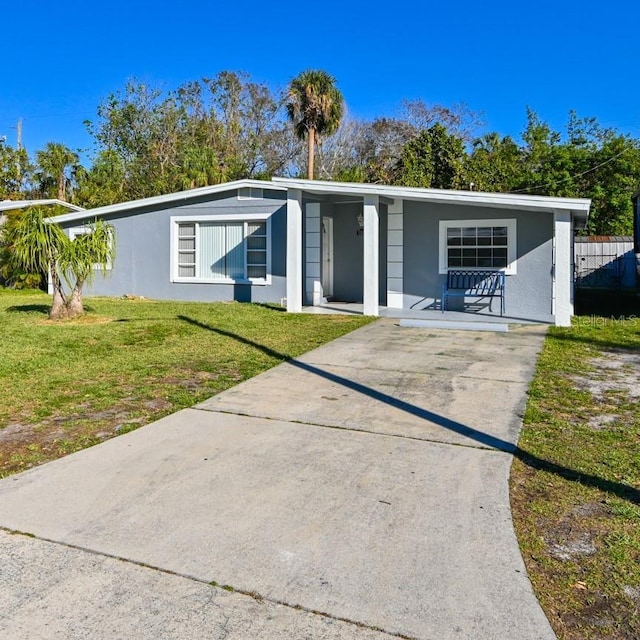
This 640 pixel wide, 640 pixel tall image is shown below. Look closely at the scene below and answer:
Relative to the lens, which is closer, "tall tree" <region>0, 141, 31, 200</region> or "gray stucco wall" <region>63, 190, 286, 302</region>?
"gray stucco wall" <region>63, 190, 286, 302</region>

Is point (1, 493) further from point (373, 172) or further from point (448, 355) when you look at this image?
point (373, 172)

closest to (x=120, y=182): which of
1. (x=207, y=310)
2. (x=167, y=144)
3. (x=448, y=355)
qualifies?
(x=167, y=144)

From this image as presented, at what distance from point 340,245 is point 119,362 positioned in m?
8.55

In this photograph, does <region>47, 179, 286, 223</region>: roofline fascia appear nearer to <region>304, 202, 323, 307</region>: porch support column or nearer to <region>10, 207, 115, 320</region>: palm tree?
<region>304, 202, 323, 307</region>: porch support column

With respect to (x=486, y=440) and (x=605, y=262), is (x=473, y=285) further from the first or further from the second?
(x=605, y=262)

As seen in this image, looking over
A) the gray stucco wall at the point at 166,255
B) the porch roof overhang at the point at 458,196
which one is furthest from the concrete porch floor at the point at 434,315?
the porch roof overhang at the point at 458,196

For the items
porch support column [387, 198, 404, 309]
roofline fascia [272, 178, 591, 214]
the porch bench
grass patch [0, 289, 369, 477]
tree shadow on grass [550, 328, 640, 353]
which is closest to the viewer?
grass patch [0, 289, 369, 477]

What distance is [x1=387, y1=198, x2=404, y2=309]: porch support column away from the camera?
514 inches

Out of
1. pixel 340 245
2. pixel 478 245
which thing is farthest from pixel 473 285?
pixel 340 245

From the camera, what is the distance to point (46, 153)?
87.8ft

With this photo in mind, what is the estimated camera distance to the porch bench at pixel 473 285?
1237 cm

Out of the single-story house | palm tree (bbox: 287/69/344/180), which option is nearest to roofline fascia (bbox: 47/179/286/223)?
the single-story house

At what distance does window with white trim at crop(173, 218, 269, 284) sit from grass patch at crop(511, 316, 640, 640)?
9.26 metres

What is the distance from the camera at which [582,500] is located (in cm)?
340
